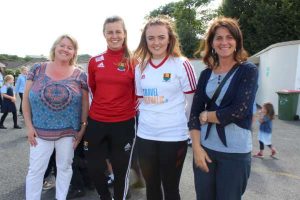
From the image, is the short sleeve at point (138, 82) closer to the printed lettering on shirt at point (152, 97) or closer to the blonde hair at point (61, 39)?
the printed lettering on shirt at point (152, 97)

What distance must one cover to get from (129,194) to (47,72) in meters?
1.96

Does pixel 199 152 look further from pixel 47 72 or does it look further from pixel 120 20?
pixel 47 72

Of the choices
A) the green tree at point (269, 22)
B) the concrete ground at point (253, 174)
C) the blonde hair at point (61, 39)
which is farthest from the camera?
the green tree at point (269, 22)

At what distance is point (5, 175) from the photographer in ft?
17.3

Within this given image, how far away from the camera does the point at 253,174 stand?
5504mm

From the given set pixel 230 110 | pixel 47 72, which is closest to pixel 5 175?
pixel 47 72

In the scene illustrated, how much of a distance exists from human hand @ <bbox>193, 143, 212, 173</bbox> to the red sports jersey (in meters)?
0.95

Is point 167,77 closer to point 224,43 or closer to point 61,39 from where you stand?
point 224,43

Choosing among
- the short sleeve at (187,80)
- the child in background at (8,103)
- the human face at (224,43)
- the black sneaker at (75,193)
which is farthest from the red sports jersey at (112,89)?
the child in background at (8,103)

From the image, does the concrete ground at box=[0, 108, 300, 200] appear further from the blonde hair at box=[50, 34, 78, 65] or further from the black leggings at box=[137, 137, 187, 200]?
the blonde hair at box=[50, 34, 78, 65]

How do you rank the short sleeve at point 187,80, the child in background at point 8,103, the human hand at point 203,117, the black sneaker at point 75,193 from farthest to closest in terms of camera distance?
the child in background at point 8,103
the black sneaker at point 75,193
the short sleeve at point 187,80
the human hand at point 203,117

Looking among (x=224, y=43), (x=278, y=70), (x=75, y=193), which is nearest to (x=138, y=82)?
(x=224, y=43)

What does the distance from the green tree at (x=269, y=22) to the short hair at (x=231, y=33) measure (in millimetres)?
20046

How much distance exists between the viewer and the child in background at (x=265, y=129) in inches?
270
